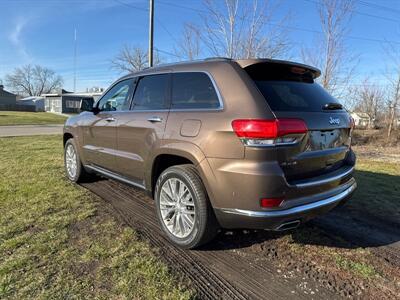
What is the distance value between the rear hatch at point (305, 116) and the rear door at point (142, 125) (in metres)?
1.14

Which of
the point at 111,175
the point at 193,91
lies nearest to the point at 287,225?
the point at 193,91

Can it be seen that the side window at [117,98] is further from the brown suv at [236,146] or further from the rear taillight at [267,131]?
the rear taillight at [267,131]

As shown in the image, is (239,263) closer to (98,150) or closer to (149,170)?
(149,170)

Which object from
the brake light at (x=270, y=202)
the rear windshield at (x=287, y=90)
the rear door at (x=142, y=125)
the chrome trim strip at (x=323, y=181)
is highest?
the rear windshield at (x=287, y=90)

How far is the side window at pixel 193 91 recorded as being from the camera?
313cm

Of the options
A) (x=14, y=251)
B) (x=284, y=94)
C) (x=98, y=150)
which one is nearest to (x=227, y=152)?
(x=284, y=94)

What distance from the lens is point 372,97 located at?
2847 cm

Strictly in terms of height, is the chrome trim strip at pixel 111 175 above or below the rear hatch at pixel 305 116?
below

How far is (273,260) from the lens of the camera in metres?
3.14

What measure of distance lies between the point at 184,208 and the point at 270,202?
1012 mm

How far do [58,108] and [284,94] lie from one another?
62539 mm

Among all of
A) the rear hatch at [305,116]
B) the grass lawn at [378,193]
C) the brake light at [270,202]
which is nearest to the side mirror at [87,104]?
the rear hatch at [305,116]

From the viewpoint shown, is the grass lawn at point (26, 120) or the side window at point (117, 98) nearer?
the side window at point (117, 98)

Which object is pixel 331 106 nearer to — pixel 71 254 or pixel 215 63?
pixel 215 63
